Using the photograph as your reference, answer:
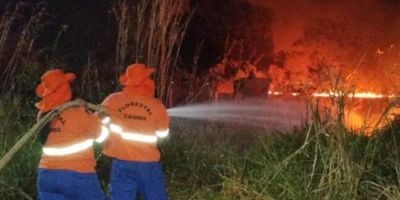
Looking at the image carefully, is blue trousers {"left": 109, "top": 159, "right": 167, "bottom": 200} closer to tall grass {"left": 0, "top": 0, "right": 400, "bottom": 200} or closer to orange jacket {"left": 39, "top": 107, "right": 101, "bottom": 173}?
orange jacket {"left": 39, "top": 107, "right": 101, "bottom": 173}

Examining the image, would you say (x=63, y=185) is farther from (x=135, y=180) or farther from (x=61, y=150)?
(x=135, y=180)

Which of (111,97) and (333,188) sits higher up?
(111,97)

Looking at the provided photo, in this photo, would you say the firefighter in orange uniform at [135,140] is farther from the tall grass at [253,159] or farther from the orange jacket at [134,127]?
the tall grass at [253,159]

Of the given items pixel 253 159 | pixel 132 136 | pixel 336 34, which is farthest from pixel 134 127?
pixel 336 34

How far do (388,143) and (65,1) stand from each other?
857 centimetres

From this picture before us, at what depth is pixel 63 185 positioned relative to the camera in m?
5.70

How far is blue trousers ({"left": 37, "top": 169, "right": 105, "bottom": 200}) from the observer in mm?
5703

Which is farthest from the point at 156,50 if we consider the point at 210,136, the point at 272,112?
the point at 272,112

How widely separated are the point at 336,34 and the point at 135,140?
12.0 m

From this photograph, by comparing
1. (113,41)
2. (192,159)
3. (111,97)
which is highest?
(113,41)

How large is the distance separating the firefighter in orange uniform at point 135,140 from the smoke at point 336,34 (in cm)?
1053

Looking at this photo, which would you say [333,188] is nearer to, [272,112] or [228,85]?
[272,112]

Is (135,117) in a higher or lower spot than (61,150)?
higher

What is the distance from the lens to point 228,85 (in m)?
15.4
